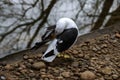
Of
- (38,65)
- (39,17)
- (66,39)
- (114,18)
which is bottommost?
(38,65)

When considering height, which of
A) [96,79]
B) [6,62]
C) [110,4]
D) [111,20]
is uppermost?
[110,4]

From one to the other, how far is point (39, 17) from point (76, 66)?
2.05 feet

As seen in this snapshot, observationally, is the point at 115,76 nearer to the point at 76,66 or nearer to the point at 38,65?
the point at 76,66

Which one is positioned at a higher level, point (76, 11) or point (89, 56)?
point (76, 11)

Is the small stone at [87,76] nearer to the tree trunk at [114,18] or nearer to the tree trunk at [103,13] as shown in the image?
the tree trunk at [103,13]

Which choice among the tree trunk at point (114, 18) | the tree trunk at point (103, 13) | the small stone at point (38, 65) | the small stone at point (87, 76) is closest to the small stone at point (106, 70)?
the small stone at point (87, 76)

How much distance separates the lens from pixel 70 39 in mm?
2736

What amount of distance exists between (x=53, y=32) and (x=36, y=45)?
0.25 meters

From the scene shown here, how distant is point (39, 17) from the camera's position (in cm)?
329

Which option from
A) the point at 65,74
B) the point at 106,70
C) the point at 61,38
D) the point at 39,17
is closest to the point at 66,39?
the point at 61,38

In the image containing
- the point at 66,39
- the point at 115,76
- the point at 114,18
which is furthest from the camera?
the point at 114,18

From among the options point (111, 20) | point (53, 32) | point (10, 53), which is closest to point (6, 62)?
point (10, 53)

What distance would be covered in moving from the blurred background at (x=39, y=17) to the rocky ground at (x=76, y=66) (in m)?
0.16

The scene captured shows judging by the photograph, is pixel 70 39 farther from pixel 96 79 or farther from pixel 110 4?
pixel 110 4
